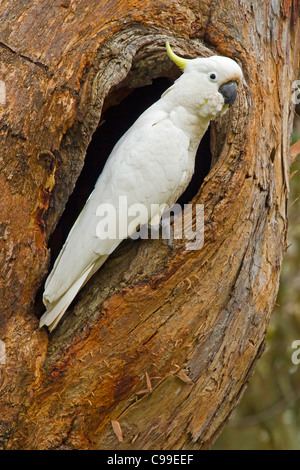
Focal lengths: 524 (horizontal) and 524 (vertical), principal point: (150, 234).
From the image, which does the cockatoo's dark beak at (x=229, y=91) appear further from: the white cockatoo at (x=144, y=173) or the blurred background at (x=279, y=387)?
the blurred background at (x=279, y=387)

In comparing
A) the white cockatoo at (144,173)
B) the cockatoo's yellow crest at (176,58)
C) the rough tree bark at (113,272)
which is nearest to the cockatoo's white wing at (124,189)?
the white cockatoo at (144,173)

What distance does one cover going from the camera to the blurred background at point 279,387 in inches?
209

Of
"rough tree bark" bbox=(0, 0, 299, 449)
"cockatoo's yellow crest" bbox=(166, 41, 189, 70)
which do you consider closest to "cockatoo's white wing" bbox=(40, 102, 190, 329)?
"rough tree bark" bbox=(0, 0, 299, 449)

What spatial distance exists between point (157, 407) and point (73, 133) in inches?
55.1

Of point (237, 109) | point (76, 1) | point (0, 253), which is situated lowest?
point (237, 109)

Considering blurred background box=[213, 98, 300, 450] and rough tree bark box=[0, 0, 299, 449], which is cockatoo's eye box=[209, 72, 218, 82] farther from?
blurred background box=[213, 98, 300, 450]

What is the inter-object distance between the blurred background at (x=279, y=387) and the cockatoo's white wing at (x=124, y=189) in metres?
2.80

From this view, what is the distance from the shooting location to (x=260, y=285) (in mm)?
2811

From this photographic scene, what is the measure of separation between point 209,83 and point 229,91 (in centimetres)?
11

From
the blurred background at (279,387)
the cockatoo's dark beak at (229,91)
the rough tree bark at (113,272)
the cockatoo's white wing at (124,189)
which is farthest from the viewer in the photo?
the blurred background at (279,387)

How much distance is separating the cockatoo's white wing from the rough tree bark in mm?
104

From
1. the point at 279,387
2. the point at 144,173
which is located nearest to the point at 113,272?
the point at 144,173
